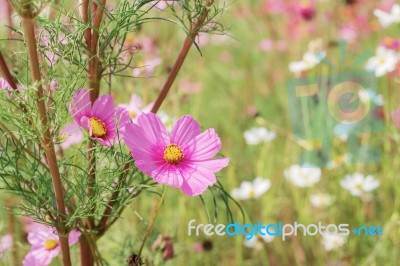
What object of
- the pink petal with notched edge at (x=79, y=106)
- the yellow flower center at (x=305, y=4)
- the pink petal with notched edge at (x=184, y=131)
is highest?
the yellow flower center at (x=305, y=4)

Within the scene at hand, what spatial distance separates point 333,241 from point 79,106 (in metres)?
0.78

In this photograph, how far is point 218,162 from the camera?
26.3 inches

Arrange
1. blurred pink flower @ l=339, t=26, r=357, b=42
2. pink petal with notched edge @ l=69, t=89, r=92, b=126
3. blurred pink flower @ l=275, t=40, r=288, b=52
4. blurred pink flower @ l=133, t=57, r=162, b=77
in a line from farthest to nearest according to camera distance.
Result: blurred pink flower @ l=275, t=40, r=288, b=52, blurred pink flower @ l=339, t=26, r=357, b=42, blurred pink flower @ l=133, t=57, r=162, b=77, pink petal with notched edge @ l=69, t=89, r=92, b=126

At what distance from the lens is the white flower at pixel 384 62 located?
140cm

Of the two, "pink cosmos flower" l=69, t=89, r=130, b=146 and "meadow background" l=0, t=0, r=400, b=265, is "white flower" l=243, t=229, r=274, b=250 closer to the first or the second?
"meadow background" l=0, t=0, r=400, b=265

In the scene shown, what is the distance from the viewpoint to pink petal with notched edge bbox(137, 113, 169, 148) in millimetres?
667

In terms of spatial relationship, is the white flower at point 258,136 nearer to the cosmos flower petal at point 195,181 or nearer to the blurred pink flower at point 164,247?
the blurred pink flower at point 164,247

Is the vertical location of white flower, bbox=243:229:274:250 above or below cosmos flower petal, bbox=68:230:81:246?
above

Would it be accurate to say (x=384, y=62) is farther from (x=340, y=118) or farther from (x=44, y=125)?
(x=44, y=125)

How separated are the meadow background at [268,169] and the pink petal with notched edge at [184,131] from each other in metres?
0.18

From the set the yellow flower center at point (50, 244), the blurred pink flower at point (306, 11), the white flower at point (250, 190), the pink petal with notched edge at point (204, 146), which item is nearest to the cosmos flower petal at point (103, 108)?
the pink petal with notched edge at point (204, 146)

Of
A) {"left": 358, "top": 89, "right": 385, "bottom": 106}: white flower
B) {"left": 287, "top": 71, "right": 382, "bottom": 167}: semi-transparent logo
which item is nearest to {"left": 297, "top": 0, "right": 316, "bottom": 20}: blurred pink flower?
{"left": 287, "top": 71, "right": 382, "bottom": 167}: semi-transparent logo

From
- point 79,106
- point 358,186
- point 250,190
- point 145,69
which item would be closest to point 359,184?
point 358,186

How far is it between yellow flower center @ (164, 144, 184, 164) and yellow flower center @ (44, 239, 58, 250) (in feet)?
0.80
